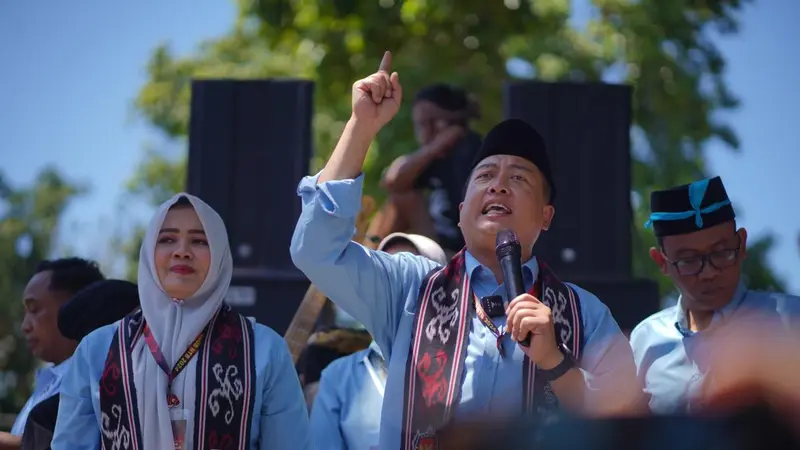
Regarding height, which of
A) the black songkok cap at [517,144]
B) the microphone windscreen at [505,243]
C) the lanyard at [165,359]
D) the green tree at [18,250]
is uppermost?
the black songkok cap at [517,144]

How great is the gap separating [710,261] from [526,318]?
1.65 m

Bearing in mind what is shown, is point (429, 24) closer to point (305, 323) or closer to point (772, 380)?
point (305, 323)

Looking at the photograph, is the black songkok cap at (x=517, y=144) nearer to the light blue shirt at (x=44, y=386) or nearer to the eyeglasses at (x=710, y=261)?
the eyeglasses at (x=710, y=261)

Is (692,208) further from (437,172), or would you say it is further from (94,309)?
(437,172)

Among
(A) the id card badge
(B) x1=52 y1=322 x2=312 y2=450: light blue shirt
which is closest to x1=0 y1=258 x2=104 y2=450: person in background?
(B) x1=52 y1=322 x2=312 y2=450: light blue shirt

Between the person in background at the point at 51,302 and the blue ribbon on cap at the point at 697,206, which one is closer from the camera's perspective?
the blue ribbon on cap at the point at 697,206

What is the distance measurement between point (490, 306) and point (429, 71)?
825cm

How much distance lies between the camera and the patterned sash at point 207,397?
3412 millimetres

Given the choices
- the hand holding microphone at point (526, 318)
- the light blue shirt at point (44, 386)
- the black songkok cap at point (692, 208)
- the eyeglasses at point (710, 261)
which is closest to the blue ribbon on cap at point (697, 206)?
the black songkok cap at point (692, 208)

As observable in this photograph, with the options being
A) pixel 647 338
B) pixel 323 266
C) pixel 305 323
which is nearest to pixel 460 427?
pixel 323 266

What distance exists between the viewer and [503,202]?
10.3 feet

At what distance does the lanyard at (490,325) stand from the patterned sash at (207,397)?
798mm

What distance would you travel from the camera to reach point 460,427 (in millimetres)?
1338

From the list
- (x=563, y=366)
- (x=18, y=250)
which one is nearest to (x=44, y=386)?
(x=563, y=366)
